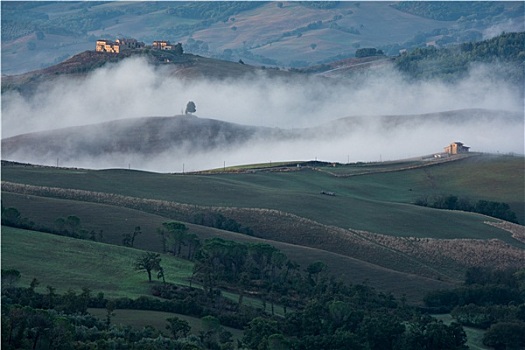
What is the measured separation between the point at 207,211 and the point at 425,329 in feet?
84.7

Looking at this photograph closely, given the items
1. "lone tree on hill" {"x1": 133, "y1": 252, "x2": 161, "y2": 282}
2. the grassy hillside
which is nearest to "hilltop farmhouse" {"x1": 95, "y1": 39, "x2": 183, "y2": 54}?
the grassy hillside

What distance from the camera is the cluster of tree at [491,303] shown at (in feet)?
206

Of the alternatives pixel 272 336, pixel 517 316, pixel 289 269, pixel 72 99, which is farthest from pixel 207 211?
pixel 72 99

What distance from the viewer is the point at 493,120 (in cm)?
15950

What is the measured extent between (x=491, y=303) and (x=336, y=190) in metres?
31.1

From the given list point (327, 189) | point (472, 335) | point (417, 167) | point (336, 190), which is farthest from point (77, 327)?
point (417, 167)

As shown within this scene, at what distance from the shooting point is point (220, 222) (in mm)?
81312

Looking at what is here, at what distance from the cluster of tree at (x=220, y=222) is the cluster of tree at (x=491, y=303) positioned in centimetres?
1262

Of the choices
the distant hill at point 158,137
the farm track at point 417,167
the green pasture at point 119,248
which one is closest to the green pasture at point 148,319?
the green pasture at point 119,248

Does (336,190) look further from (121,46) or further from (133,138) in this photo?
(121,46)

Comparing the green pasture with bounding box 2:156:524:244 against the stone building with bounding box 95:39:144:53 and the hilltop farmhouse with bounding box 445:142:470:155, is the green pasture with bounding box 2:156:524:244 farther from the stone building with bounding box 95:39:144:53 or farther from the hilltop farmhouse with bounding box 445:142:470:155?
the stone building with bounding box 95:39:144:53

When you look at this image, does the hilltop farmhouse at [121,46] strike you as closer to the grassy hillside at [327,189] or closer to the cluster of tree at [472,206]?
the grassy hillside at [327,189]

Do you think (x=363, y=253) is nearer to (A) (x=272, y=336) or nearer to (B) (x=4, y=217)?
(B) (x=4, y=217)

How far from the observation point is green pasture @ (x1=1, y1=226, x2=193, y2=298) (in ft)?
200
